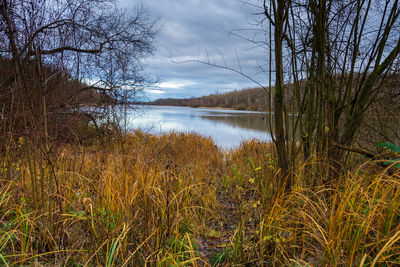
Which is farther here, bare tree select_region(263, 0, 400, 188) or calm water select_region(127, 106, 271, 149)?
calm water select_region(127, 106, 271, 149)

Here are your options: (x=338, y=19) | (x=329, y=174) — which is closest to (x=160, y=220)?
(x=329, y=174)

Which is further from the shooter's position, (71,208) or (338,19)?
(338,19)

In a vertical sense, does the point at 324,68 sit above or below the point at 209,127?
above

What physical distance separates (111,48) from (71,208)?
543 cm

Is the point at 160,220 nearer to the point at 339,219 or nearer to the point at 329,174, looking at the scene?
the point at 339,219

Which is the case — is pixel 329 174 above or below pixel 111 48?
below

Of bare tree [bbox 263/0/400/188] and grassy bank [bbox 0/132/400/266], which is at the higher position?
bare tree [bbox 263/0/400/188]

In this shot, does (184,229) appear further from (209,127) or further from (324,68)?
(209,127)

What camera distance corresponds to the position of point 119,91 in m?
6.38

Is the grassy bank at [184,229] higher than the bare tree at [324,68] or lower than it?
lower

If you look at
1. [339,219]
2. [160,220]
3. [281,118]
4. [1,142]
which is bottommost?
[160,220]

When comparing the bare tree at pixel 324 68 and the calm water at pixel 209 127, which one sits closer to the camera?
the bare tree at pixel 324 68

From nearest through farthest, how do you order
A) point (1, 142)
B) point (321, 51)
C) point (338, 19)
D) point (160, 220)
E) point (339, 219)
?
point (339, 219) < point (160, 220) < point (321, 51) < point (338, 19) < point (1, 142)

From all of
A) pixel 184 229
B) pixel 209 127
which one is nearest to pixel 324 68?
pixel 184 229
